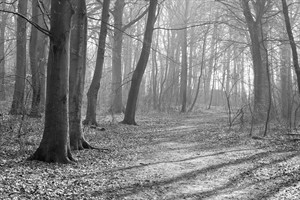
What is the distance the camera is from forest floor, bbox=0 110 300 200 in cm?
533

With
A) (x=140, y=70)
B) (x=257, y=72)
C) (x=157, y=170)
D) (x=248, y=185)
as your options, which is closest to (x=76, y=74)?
(x=157, y=170)

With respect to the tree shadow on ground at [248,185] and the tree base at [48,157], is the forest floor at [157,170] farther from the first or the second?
the tree base at [48,157]

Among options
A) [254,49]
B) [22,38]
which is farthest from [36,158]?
[254,49]

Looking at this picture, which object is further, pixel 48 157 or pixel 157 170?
pixel 157 170

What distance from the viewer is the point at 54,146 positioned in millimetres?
7008

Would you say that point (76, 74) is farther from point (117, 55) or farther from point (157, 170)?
point (117, 55)

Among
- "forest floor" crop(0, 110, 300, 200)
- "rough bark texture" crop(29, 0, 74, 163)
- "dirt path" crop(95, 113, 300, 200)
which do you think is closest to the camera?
"forest floor" crop(0, 110, 300, 200)

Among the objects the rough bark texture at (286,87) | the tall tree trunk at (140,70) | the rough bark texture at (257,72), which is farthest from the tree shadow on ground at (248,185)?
the tall tree trunk at (140,70)

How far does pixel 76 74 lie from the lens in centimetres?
867

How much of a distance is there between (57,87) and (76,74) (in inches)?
71.2

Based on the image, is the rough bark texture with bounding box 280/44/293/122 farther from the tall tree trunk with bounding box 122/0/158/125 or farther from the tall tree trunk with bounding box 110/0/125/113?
the tall tree trunk with bounding box 110/0/125/113

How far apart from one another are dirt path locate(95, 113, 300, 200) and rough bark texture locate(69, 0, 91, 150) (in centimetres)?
173

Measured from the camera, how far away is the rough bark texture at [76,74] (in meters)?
8.64

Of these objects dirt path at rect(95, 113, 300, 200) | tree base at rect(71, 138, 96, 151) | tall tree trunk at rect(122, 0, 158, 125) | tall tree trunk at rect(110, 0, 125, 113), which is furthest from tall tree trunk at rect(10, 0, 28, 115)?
dirt path at rect(95, 113, 300, 200)
